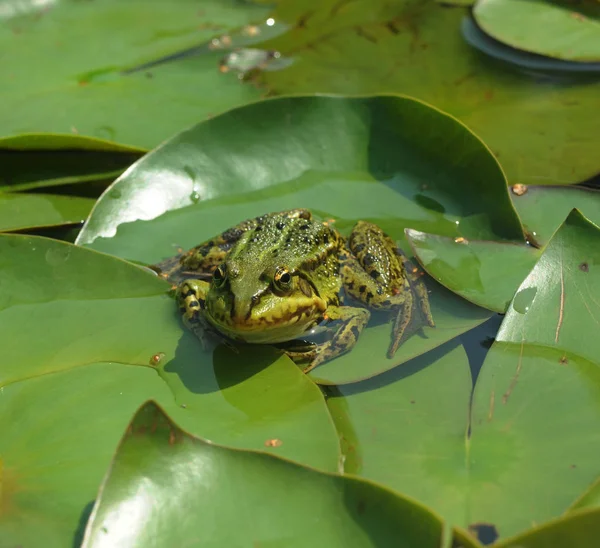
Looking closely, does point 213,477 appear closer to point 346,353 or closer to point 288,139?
point 346,353

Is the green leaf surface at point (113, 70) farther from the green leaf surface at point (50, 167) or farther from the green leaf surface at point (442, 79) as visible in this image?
the green leaf surface at point (442, 79)

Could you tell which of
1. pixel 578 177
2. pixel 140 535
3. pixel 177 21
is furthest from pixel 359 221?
pixel 177 21

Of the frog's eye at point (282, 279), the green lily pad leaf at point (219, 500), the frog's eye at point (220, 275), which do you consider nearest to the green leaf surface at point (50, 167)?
the frog's eye at point (220, 275)

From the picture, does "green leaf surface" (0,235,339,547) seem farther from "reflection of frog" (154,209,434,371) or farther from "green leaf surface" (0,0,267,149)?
"green leaf surface" (0,0,267,149)

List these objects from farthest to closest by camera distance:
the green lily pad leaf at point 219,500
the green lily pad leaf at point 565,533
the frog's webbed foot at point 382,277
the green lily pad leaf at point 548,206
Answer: the green lily pad leaf at point 548,206, the frog's webbed foot at point 382,277, the green lily pad leaf at point 219,500, the green lily pad leaf at point 565,533

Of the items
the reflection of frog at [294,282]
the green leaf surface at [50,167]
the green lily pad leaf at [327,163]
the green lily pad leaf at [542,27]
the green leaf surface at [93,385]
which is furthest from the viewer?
the green lily pad leaf at [542,27]

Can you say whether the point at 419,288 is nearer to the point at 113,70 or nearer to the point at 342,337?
the point at 342,337
